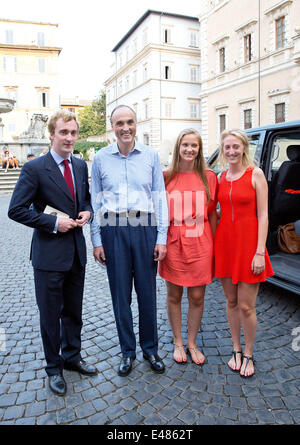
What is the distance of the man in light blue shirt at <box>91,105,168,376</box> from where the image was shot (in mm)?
2914

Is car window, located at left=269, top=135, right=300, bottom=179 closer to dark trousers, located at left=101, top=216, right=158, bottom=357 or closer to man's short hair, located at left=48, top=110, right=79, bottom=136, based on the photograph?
dark trousers, located at left=101, top=216, right=158, bottom=357

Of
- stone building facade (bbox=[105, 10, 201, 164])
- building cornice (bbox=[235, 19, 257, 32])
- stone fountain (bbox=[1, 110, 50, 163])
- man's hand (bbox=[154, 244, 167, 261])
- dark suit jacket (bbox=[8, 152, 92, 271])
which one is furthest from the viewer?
stone building facade (bbox=[105, 10, 201, 164])

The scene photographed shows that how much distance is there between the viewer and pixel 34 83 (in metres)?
50.5

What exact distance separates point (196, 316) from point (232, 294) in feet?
1.23

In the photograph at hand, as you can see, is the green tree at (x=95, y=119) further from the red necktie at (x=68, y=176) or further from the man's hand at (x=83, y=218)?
the man's hand at (x=83, y=218)

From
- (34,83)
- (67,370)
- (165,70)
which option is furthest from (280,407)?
(34,83)

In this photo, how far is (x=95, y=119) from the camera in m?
62.8

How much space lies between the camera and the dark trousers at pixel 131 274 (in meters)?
2.95

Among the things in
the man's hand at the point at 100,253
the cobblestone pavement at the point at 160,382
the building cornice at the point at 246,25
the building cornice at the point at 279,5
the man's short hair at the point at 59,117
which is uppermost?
the building cornice at the point at 246,25

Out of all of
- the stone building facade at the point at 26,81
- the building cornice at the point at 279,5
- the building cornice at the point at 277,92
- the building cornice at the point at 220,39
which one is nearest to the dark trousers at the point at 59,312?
the building cornice at the point at 277,92

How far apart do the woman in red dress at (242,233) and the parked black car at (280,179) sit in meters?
1.18

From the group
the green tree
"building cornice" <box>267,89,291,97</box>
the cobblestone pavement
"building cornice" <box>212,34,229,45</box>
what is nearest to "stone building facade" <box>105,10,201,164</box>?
"building cornice" <box>212,34,229,45</box>

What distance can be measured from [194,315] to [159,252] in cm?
69

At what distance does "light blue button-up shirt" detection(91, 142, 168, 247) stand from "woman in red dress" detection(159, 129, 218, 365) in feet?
0.43
